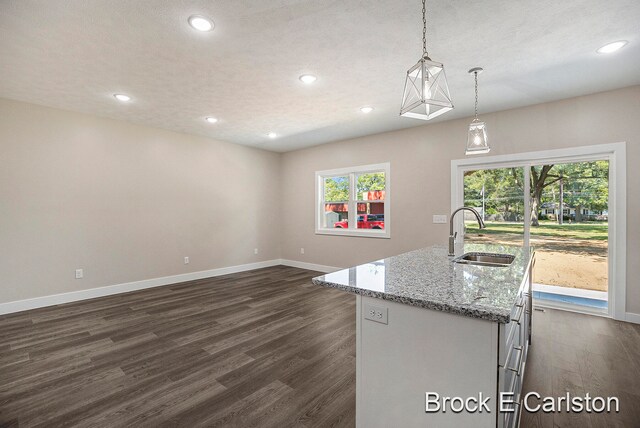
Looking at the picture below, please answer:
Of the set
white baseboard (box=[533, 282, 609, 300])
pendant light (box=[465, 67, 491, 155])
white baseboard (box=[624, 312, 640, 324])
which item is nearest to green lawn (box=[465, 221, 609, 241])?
white baseboard (box=[533, 282, 609, 300])

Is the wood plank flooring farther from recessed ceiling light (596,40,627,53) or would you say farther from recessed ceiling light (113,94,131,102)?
recessed ceiling light (596,40,627,53)

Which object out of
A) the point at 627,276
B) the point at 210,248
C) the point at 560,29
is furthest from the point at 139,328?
the point at 627,276

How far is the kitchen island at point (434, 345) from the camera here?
1095 millimetres

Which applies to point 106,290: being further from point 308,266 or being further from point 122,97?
point 308,266

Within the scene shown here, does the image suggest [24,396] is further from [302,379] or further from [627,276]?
[627,276]

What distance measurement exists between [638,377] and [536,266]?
77.4 inches

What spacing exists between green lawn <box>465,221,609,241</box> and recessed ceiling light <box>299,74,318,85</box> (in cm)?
331

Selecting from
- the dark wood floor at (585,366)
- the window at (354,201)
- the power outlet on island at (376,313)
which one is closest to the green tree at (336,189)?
the window at (354,201)

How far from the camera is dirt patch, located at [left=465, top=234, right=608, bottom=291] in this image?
3.69 metres

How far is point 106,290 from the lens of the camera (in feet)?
14.5

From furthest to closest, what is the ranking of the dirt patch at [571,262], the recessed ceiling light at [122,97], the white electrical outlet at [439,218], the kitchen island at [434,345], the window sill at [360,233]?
1. the window sill at [360,233]
2. the white electrical outlet at [439,218]
3. the dirt patch at [571,262]
4. the recessed ceiling light at [122,97]
5. the kitchen island at [434,345]

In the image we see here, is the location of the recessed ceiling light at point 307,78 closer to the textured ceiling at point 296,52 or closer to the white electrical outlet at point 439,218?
the textured ceiling at point 296,52

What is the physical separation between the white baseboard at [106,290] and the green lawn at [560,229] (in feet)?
15.7

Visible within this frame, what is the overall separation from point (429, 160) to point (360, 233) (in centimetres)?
186
